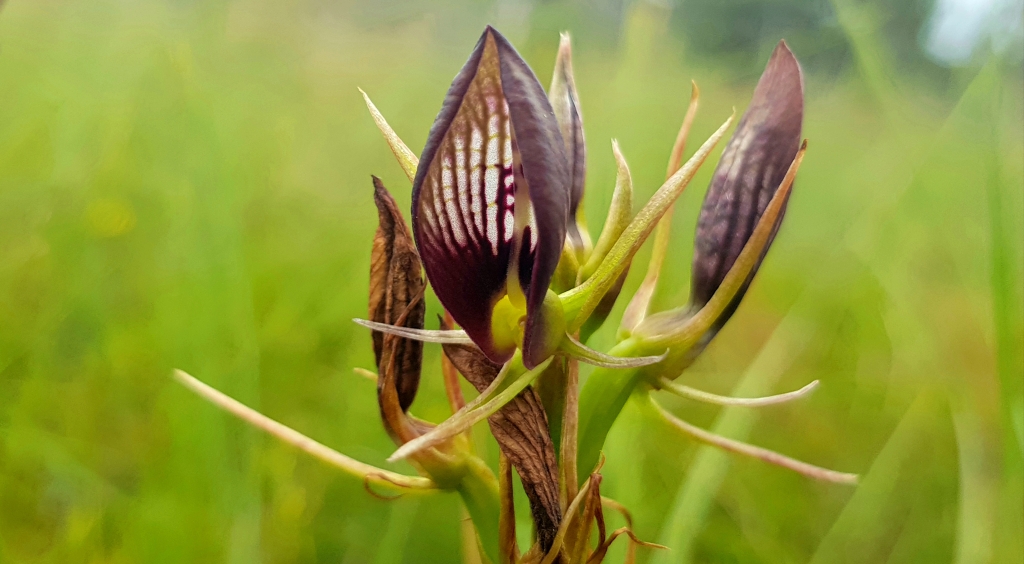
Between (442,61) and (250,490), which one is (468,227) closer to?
(250,490)

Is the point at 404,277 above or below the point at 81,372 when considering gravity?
above

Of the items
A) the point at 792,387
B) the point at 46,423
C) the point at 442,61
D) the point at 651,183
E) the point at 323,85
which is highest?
the point at 442,61

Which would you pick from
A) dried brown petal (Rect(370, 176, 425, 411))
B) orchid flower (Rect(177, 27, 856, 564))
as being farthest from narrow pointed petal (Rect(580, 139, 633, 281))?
dried brown petal (Rect(370, 176, 425, 411))

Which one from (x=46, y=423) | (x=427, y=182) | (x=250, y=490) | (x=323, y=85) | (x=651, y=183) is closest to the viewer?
(x=427, y=182)

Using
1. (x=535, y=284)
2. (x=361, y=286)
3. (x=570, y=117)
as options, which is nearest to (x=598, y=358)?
(x=535, y=284)

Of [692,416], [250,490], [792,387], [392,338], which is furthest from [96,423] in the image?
[792,387]

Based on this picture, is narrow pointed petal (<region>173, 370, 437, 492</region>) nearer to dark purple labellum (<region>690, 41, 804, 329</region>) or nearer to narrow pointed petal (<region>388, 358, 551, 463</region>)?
narrow pointed petal (<region>388, 358, 551, 463</region>)

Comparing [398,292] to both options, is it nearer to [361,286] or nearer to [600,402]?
[600,402]
